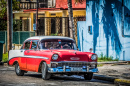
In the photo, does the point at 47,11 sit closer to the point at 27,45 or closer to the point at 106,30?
the point at 106,30

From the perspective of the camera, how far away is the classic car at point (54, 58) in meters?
14.9

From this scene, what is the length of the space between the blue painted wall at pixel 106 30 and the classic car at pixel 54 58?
802cm

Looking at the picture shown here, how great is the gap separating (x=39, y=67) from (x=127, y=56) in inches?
367

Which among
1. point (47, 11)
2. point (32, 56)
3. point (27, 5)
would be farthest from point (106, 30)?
point (27, 5)

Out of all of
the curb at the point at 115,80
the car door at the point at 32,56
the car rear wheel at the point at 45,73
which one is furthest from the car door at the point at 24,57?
the curb at the point at 115,80

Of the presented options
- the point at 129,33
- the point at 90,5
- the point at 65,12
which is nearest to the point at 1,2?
the point at 65,12

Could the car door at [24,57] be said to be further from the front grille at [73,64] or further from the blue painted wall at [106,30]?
the blue painted wall at [106,30]

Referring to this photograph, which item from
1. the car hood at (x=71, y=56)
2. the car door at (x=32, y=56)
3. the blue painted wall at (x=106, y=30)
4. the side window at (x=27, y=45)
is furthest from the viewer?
the blue painted wall at (x=106, y=30)

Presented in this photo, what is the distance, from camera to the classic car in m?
14.9

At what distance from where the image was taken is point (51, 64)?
14930 millimetres

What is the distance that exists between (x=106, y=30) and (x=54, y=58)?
10.5 m

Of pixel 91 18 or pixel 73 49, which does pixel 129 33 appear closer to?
pixel 91 18

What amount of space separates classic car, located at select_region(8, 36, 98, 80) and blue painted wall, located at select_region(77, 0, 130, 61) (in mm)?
8024

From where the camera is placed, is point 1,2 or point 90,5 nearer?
point 90,5
